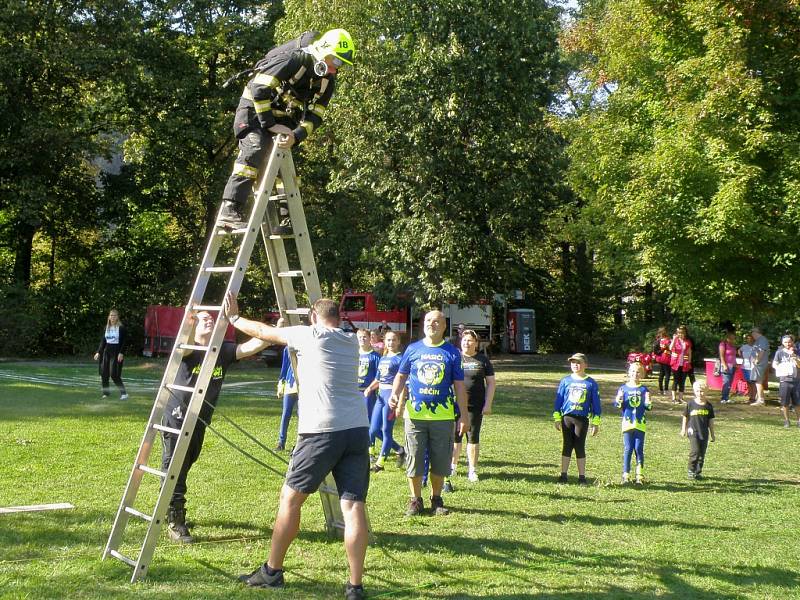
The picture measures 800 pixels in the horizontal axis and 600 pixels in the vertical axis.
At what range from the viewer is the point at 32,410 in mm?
15203

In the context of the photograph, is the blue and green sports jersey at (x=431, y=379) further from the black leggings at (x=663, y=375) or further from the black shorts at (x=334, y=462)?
the black leggings at (x=663, y=375)

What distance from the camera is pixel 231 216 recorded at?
652 cm

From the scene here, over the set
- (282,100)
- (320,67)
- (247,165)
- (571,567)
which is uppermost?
(320,67)

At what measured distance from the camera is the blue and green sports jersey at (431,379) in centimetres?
854

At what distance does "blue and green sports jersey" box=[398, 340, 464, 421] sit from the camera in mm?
8539

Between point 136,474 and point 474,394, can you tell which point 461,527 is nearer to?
point 474,394

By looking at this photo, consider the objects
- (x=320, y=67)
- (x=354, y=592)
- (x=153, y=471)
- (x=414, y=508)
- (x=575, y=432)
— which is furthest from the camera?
(x=575, y=432)

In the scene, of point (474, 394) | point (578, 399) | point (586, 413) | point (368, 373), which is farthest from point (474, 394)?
point (368, 373)

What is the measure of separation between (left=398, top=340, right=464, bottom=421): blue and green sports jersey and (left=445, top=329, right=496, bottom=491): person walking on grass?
1.73 meters

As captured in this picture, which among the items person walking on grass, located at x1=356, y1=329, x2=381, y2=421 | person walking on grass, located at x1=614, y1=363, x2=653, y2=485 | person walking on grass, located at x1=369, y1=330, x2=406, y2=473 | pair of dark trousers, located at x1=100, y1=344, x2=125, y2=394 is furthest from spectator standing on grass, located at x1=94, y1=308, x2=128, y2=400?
person walking on grass, located at x1=614, y1=363, x2=653, y2=485

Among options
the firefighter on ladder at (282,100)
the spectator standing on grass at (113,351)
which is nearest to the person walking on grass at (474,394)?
the firefighter on ladder at (282,100)

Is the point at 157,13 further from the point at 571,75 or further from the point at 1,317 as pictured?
the point at 571,75

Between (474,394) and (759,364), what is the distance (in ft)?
43.0

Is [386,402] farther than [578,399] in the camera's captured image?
Yes
